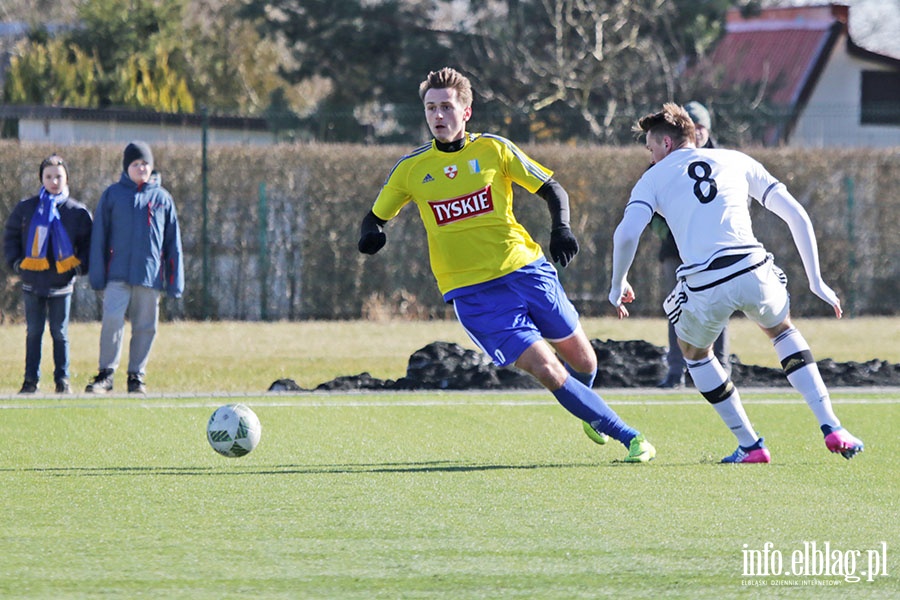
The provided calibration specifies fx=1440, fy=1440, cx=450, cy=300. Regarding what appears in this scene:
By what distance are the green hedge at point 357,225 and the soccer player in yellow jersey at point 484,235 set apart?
12.6 m

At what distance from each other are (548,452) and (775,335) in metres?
1.53

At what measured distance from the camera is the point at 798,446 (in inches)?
342

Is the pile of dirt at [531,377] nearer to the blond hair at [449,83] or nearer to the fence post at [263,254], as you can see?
the blond hair at [449,83]

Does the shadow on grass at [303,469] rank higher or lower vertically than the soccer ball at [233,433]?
lower

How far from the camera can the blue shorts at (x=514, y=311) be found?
25.5ft

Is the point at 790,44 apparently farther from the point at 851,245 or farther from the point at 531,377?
the point at 531,377

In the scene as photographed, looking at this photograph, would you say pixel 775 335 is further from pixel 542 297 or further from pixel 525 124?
pixel 525 124

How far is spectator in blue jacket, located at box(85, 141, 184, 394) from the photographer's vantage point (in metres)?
12.2

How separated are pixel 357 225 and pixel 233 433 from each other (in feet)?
42.4

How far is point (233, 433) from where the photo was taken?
8.02 meters

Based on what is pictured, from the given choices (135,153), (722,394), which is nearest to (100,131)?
(135,153)
